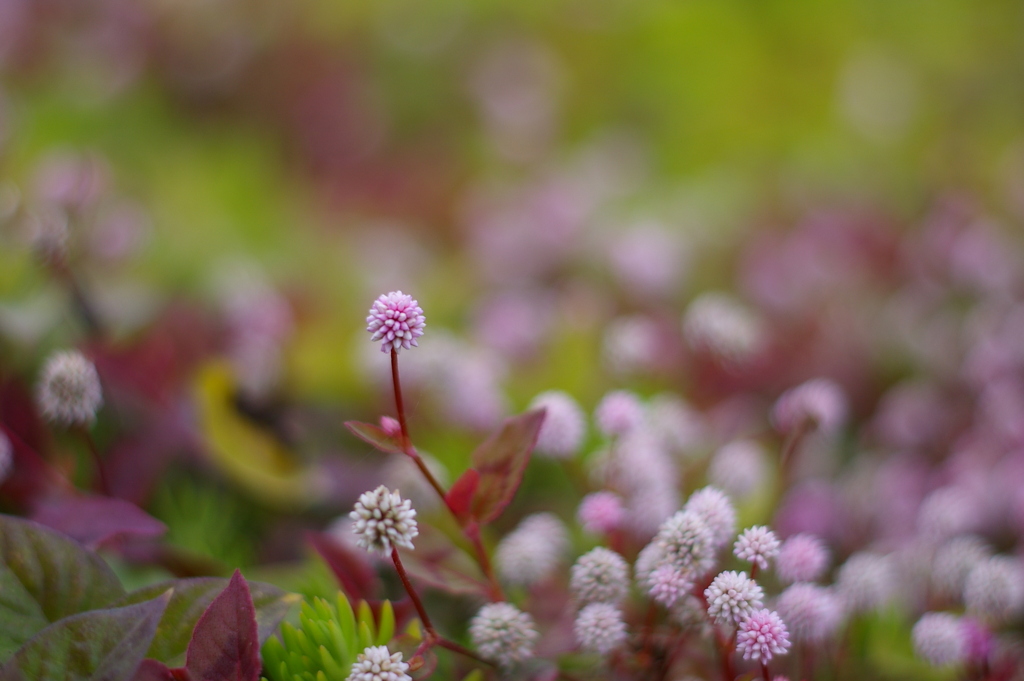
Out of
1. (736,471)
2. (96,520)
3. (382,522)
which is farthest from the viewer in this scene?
(736,471)

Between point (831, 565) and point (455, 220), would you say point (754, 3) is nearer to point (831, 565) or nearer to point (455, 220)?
point (455, 220)

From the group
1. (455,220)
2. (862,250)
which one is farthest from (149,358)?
(862,250)

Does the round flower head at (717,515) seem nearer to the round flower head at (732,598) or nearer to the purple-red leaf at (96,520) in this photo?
the round flower head at (732,598)

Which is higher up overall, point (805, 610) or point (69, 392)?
point (69, 392)

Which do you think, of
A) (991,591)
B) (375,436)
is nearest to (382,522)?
(375,436)

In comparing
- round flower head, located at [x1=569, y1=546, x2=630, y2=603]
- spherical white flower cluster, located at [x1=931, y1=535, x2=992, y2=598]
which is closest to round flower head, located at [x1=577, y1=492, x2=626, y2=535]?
round flower head, located at [x1=569, y1=546, x2=630, y2=603]

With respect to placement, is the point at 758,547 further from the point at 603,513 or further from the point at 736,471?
the point at 736,471

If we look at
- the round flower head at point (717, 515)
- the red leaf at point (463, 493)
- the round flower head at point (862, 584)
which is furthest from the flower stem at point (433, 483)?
the round flower head at point (862, 584)
